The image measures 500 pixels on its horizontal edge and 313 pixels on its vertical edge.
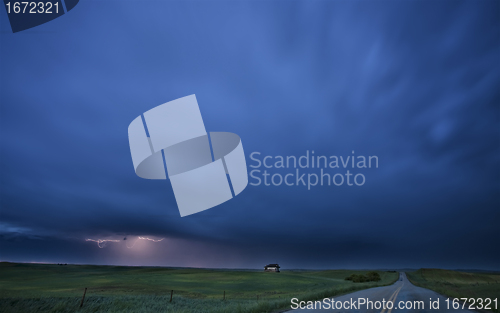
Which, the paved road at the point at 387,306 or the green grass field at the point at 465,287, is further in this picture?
the green grass field at the point at 465,287

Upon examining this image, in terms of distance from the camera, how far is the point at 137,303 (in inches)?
826

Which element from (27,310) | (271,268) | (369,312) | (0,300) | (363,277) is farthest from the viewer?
(271,268)

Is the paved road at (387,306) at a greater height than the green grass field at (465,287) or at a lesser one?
greater

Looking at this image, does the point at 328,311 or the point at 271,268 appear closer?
the point at 328,311

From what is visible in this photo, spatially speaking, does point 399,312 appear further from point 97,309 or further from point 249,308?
point 97,309

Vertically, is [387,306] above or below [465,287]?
above

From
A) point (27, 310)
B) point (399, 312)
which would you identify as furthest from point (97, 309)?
point (399, 312)

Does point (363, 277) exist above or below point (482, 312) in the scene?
below

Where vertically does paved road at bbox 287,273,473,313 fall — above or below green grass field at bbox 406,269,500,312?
above

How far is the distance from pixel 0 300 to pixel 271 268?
4618 inches

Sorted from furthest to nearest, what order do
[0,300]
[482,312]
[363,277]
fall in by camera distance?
[363,277]
[0,300]
[482,312]

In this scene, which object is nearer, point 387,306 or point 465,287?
point 387,306

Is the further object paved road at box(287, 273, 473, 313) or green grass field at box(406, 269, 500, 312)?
A: green grass field at box(406, 269, 500, 312)

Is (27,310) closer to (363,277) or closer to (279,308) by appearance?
(279,308)
